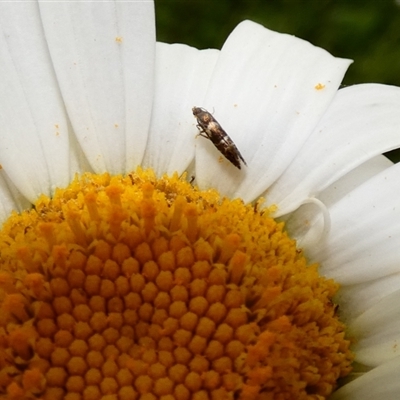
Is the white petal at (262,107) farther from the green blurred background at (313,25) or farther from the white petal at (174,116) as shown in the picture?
the green blurred background at (313,25)

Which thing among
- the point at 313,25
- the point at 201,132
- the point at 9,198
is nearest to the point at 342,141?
the point at 201,132

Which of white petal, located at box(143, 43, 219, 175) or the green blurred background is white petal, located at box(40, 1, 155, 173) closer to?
white petal, located at box(143, 43, 219, 175)

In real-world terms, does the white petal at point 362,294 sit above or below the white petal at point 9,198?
below

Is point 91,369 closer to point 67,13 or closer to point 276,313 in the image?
point 276,313

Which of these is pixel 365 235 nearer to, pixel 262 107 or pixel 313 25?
pixel 262 107

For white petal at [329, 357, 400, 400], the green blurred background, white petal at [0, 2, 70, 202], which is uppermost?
the green blurred background

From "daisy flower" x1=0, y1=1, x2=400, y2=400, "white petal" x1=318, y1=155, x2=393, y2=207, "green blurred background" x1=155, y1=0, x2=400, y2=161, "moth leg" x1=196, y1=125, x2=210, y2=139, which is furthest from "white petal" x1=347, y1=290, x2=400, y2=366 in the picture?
"green blurred background" x1=155, y1=0, x2=400, y2=161

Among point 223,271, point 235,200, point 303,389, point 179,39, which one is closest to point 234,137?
point 235,200

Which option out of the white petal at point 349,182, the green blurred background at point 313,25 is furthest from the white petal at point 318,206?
the green blurred background at point 313,25
